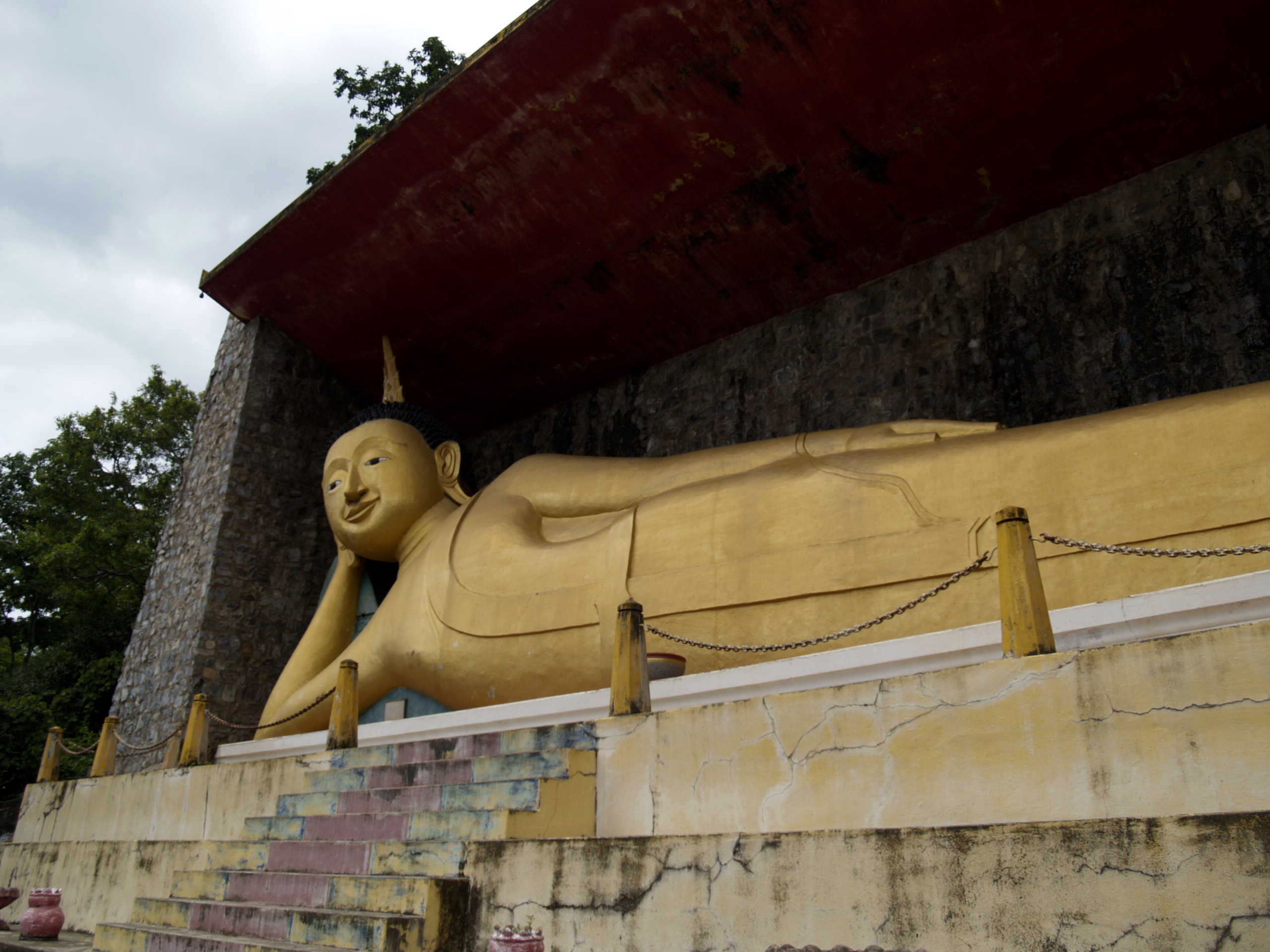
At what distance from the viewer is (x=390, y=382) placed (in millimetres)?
7395

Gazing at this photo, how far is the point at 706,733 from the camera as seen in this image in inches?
129

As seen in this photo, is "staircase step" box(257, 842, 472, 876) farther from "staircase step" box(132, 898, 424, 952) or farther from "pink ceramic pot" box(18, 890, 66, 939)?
"pink ceramic pot" box(18, 890, 66, 939)

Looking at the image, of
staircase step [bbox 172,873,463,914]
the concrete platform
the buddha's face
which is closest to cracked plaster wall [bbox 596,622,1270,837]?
staircase step [bbox 172,873,463,914]

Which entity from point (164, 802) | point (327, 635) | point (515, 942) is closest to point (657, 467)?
point (327, 635)

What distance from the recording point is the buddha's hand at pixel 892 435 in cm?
479

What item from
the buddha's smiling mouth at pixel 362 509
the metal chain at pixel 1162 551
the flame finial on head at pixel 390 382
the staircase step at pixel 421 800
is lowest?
the staircase step at pixel 421 800

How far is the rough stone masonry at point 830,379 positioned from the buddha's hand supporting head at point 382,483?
184 centimetres

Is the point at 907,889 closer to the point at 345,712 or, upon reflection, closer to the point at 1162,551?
the point at 1162,551

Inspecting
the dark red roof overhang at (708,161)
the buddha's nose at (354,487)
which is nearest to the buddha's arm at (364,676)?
the buddha's nose at (354,487)

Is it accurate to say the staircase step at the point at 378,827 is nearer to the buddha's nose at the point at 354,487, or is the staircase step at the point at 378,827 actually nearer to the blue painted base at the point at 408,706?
the blue painted base at the point at 408,706

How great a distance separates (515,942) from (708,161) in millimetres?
5236

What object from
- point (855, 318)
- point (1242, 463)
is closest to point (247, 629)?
point (855, 318)

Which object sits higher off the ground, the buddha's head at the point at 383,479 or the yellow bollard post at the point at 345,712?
the buddha's head at the point at 383,479

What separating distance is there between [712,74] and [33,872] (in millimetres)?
6210
